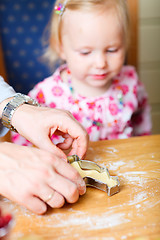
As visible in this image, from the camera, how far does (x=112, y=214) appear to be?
58cm

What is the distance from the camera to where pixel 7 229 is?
0.44m

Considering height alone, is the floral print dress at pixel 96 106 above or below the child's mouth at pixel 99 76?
below

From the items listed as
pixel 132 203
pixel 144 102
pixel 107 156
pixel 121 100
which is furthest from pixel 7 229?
pixel 144 102

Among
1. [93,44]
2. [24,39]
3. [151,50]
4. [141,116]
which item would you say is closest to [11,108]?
[93,44]

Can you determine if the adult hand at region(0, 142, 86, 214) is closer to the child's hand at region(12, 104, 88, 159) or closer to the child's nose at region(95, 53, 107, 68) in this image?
the child's hand at region(12, 104, 88, 159)

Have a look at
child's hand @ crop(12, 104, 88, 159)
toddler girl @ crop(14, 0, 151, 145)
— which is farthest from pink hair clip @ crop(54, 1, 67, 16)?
child's hand @ crop(12, 104, 88, 159)

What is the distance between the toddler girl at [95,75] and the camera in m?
1.18

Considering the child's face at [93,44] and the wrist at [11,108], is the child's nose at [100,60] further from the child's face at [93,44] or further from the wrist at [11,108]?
the wrist at [11,108]

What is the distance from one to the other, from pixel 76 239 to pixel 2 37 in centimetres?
156

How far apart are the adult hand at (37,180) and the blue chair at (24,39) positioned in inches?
52.2

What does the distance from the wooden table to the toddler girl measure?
585 millimetres

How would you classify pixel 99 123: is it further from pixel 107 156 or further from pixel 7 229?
pixel 7 229

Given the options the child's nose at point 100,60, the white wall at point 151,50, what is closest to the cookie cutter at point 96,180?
the child's nose at point 100,60

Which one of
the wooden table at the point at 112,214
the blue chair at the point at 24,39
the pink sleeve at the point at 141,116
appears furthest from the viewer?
the blue chair at the point at 24,39
